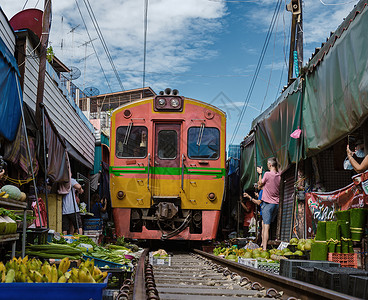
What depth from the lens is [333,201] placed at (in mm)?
6559

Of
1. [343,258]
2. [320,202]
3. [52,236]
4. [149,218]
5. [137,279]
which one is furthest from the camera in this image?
[149,218]

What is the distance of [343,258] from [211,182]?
485 cm

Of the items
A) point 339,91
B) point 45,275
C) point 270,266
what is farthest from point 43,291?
point 339,91

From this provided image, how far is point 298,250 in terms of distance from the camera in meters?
6.55

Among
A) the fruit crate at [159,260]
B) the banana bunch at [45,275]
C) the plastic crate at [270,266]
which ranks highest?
the banana bunch at [45,275]

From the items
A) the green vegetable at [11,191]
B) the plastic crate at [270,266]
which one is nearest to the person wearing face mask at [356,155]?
the plastic crate at [270,266]

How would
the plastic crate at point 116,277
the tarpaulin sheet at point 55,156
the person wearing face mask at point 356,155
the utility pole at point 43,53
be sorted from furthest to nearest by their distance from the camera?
the tarpaulin sheet at point 55,156
the utility pole at point 43,53
the person wearing face mask at point 356,155
the plastic crate at point 116,277

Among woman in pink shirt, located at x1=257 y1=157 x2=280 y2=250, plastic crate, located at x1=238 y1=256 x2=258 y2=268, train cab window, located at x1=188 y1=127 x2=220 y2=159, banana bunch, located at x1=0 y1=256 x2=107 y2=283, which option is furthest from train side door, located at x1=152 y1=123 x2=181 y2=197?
banana bunch, located at x1=0 y1=256 x2=107 y2=283

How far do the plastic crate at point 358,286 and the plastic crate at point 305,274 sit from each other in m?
0.69

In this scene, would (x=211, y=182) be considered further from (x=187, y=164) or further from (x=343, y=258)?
(x=343, y=258)

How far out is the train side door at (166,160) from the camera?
32.6 feet

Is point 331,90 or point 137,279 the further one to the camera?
point 331,90

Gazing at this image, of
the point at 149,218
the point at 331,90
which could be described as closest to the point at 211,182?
the point at 149,218

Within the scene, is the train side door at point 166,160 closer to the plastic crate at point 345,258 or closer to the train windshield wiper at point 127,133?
the train windshield wiper at point 127,133
